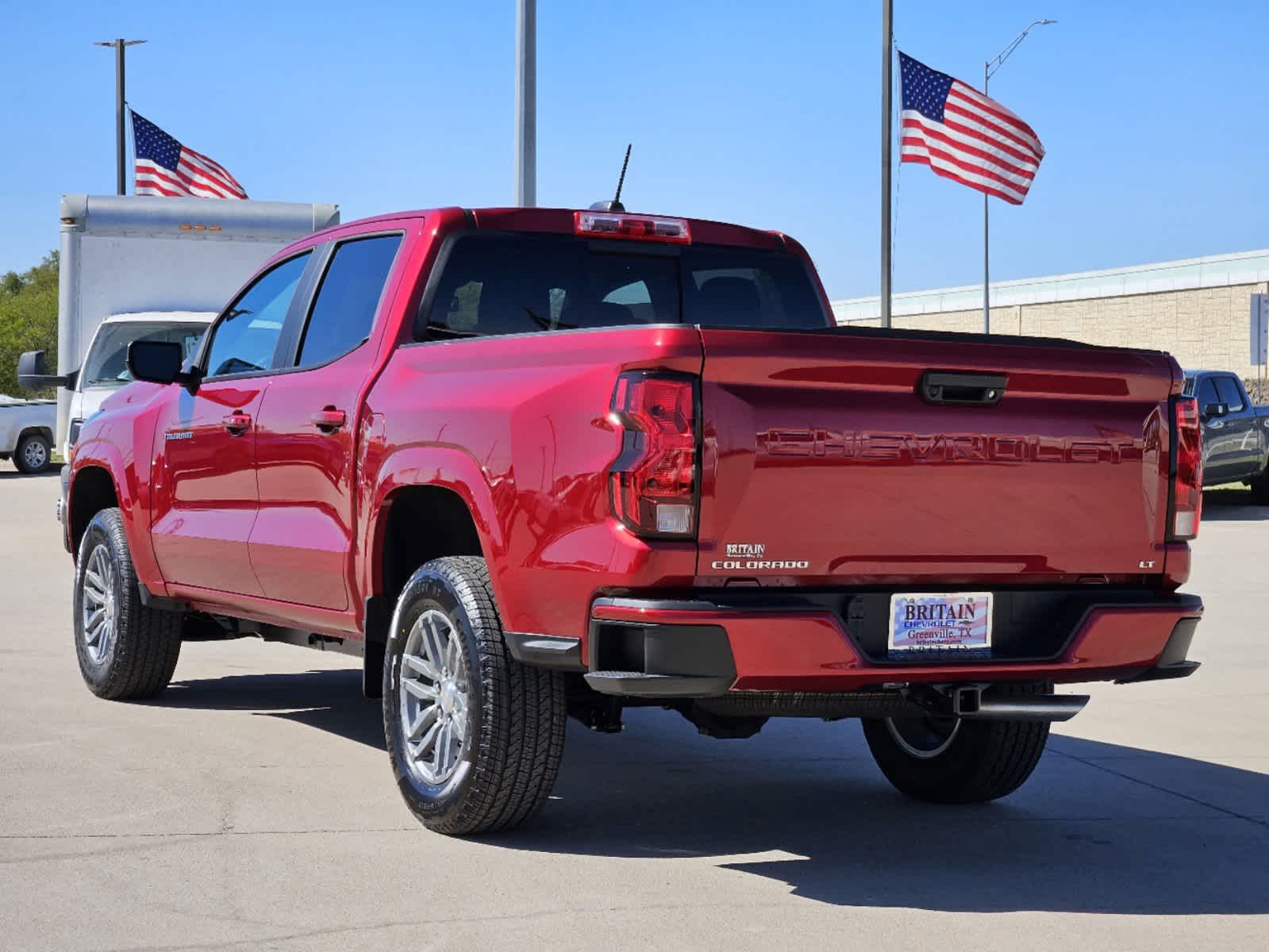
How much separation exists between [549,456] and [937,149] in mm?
16836

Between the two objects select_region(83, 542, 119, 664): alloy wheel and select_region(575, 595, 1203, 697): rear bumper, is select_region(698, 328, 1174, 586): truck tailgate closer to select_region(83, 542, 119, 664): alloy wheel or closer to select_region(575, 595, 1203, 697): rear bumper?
select_region(575, 595, 1203, 697): rear bumper

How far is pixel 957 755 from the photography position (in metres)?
6.81

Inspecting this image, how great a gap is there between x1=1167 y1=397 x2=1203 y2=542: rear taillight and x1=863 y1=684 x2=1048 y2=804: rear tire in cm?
96

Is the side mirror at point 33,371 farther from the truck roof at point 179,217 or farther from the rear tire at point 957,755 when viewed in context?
the rear tire at point 957,755

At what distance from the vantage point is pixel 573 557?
17.5 ft

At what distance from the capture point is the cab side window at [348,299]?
6.90 metres

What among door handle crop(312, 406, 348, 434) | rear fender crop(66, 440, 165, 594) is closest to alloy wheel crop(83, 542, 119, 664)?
rear fender crop(66, 440, 165, 594)

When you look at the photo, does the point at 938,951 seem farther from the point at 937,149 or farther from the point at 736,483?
the point at 937,149

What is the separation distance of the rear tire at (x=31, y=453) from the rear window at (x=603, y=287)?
2703 centimetres

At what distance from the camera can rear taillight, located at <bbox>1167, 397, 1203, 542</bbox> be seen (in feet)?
19.1

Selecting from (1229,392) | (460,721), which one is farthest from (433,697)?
(1229,392)

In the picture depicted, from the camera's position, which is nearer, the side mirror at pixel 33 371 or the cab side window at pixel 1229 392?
the side mirror at pixel 33 371

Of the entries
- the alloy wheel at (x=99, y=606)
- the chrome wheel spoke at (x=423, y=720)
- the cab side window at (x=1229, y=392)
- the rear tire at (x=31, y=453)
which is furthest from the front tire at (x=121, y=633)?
the rear tire at (x=31, y=453)

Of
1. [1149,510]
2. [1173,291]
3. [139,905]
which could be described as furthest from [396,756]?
[1173,291]
